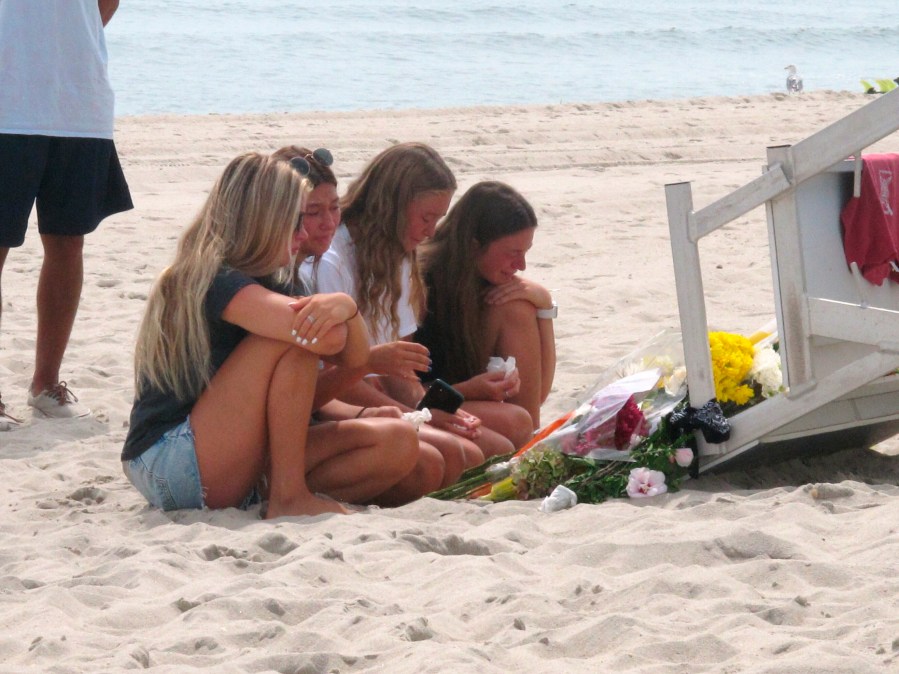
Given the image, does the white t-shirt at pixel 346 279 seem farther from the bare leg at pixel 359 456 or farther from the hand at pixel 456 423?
the bare leg at pixel 359 456

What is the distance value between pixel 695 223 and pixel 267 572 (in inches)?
62.2

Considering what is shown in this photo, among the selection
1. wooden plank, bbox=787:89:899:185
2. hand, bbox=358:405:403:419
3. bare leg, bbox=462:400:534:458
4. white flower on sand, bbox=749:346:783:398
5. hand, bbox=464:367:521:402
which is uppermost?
wooden plank, bbox=787:89:899:185

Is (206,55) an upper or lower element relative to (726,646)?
upper

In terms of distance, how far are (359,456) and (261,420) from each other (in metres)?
0.36

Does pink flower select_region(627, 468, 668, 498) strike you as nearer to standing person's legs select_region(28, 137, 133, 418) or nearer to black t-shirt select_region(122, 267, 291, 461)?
black t-shirt select_region(122, 267, 291, 461)

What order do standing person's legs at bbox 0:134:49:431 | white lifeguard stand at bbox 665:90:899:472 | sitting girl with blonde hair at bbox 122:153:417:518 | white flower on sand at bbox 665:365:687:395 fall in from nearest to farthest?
white lifeguard stand at bbox 665:90:899:472 < sitting girl with blonde hair at bbox 122:153:417:518 < white flower on sand at bbox 665:365:687:395 < standing person's legs at bbox 0:134:49:431

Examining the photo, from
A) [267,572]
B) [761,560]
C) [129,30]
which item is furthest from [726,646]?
[129,30]

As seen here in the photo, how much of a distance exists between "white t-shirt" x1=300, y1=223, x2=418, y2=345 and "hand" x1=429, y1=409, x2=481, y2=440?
1.03 ft

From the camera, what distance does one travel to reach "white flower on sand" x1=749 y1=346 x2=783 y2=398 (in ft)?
12.0

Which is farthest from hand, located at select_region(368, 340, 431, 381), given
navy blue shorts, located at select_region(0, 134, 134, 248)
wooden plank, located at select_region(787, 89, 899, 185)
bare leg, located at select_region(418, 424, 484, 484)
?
navy blue shorts, located at select_region(0, 134, 134, 248)

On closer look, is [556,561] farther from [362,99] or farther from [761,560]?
[362,99]

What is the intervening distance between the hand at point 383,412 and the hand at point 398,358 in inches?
6.4

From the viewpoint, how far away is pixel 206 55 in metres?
24.3

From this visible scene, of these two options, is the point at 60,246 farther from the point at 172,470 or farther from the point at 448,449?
the point at 448,449
